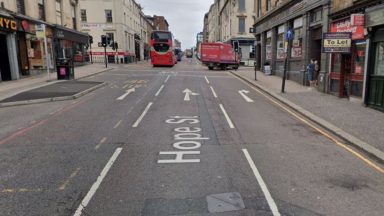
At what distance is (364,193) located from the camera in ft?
17.6

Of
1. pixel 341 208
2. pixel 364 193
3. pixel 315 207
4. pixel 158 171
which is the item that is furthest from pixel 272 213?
pixel 158 171

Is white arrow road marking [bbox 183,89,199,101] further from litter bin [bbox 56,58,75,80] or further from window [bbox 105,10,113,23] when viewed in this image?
window [bbox 105,10,113,23]

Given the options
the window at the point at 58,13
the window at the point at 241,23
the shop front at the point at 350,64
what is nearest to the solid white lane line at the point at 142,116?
the shop front at the point at 350,64

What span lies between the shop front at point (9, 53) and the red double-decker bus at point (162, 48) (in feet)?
62.2

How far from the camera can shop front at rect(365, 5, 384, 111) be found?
39.1 feet

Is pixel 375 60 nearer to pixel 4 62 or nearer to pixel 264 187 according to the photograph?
pixel 264 187

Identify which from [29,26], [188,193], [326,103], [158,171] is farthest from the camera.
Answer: [29,26]

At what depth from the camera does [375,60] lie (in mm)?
12539

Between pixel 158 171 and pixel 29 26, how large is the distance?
22639 millimetres

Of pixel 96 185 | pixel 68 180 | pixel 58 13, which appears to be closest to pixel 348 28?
pixel 96 185

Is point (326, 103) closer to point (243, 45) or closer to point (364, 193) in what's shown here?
point (364, 193)

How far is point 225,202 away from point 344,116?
7877 millimetres

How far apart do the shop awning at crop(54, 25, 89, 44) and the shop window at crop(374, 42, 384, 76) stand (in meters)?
26.1

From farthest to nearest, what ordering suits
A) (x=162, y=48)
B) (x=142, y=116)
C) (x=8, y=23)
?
(x=162, y=48)
(x=8, y=23)
(x=142, y=116)
